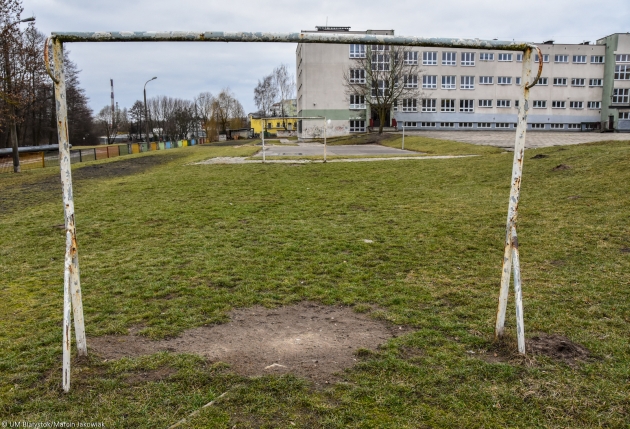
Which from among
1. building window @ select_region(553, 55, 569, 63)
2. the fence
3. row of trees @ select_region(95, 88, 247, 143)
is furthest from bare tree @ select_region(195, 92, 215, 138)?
building window @ select_region(553, 55, 569, 63)

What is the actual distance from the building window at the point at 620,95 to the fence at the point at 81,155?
60159 mm

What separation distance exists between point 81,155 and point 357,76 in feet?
133

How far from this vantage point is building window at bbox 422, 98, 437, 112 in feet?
220

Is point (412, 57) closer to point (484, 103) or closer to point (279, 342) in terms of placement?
point (484, 103)

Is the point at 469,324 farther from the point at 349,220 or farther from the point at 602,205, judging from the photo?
the point at 602,205

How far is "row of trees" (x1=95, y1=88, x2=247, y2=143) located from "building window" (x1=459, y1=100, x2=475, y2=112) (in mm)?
39089

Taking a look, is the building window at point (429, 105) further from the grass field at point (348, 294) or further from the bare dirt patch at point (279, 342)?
the bare dirt patch at point (279, 342)

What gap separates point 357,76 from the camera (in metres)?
64.8

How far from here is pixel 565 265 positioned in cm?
659

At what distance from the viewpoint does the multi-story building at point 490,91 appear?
213 feet

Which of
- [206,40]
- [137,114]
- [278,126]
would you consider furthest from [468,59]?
[206,40]

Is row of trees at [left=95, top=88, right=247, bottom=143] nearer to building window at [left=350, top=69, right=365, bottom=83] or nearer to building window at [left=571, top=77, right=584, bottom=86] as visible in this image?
building window at [left=350, top=69, right=365, bottom=83]

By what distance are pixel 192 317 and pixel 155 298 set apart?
2.84ft

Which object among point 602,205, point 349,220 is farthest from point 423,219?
point 602,205
